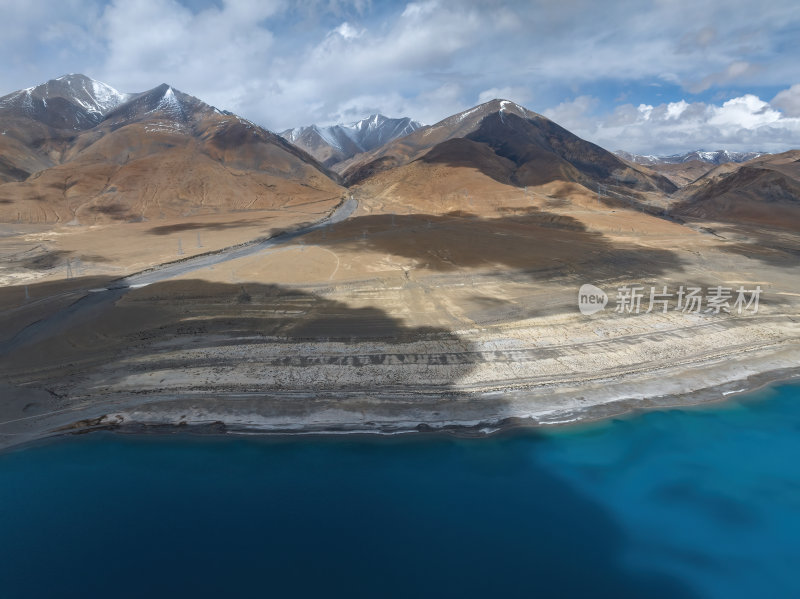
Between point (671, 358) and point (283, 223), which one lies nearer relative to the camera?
point (671, 358)

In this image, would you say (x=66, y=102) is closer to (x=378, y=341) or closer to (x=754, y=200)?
(x=378, y=341)

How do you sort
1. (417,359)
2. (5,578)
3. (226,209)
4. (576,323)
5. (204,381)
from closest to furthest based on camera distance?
(5,578) < (204,381) < (417,359) < (576,323) < (226,209)

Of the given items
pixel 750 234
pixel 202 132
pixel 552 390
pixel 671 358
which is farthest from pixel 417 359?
pixel 202 132

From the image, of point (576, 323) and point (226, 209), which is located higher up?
point (226, 209)

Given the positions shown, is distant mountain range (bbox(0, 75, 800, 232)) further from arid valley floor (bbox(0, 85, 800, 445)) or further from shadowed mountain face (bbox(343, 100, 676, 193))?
arid valley floor (bbox(0, 85, 800, 445))

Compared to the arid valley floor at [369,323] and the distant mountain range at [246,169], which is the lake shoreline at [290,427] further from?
the distant mountain range at [246,169]

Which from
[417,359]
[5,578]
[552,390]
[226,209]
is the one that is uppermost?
[226,209]

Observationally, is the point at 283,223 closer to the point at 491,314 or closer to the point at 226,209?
the point at 226,209
